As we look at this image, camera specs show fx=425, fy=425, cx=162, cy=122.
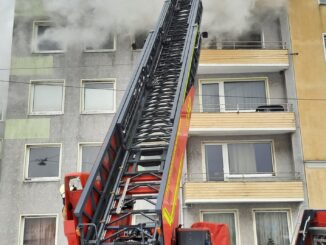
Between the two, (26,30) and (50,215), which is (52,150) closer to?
(50,215)

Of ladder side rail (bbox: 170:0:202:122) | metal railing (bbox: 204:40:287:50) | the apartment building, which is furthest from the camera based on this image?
metal railing (bbox: 204:40:287:50)

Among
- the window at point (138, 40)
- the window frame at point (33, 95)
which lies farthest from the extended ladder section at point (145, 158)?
the window frame at point (33, 95)

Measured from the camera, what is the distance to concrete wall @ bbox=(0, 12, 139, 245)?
13547 mm

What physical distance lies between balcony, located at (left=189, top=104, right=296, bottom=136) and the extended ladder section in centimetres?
415

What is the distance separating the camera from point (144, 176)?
21.0 ft

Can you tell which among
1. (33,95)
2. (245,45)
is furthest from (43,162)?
(245,45)

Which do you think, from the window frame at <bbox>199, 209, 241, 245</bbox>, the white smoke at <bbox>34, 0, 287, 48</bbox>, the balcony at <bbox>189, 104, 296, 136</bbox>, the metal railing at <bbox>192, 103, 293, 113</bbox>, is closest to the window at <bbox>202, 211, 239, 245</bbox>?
the window frame at <bbox>199, 209, 241, 245</bbox>

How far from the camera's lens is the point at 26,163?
46.3 ft

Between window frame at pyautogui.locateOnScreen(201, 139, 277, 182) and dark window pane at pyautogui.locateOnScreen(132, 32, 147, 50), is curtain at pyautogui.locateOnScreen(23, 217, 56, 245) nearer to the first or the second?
window frame at pyautogui.locateOnScreen(201, 139, 277, 182)

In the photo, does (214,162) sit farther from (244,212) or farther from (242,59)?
(242,59)

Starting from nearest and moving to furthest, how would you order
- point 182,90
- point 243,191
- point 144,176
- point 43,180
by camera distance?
point 144,176 < point 182,90 < point 243,191 < point 43,180

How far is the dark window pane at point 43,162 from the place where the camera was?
1403 cm

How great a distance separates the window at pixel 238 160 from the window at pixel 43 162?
4.96 meters

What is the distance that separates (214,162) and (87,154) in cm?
422
